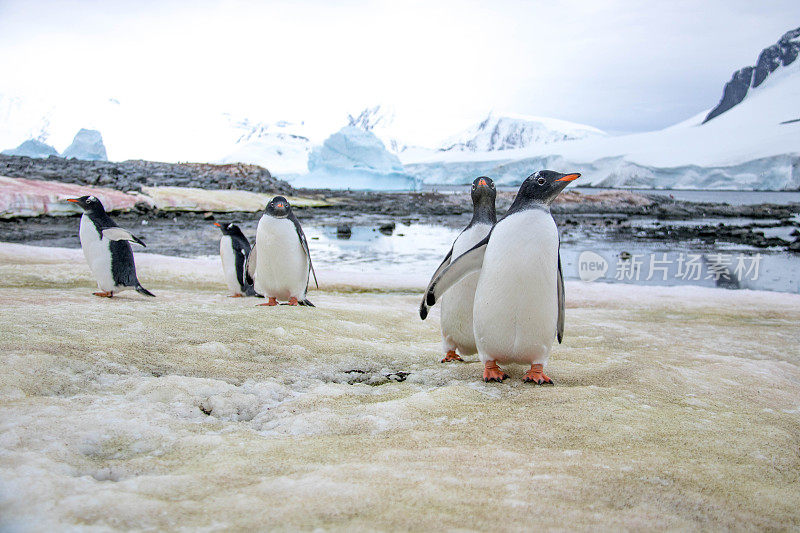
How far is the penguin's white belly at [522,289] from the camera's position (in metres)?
2.65

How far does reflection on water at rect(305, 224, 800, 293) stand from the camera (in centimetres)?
1021

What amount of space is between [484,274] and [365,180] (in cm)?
5210

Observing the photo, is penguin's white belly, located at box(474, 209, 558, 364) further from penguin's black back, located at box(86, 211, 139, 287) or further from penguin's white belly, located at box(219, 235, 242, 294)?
penguin's white belly, located at box(219, 235, 242, 294)

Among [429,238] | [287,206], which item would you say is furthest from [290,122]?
[287,206]

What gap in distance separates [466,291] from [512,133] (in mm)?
153488

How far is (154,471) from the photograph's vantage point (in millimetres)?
1542

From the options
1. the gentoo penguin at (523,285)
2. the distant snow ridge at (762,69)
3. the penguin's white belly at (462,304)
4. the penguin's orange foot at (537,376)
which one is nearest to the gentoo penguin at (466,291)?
the penguin's white belly at (462,304)

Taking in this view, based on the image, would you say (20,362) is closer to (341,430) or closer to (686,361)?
(341,430)

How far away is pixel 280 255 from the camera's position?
5.10 metres

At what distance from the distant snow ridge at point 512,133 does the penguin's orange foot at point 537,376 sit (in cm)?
12795

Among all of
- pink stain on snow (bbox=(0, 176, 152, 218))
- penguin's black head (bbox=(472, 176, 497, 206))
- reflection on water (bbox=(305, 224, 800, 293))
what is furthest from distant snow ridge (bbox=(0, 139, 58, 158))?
penguin's black head (bbox=(472, 176, 497, 206))

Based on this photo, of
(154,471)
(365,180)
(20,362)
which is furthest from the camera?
(365,180)

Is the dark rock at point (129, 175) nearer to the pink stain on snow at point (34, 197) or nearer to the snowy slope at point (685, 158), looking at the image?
the pink stain on snow at point (34, 197)

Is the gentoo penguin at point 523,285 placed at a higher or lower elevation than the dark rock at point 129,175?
lower
